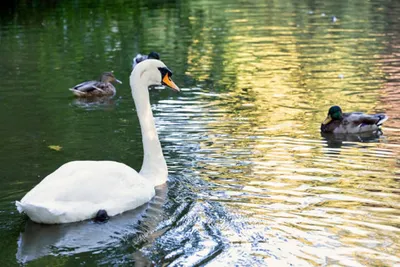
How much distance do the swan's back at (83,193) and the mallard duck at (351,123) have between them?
16.3ft

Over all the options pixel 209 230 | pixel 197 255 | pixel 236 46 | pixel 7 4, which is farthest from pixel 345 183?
pixel 7 4

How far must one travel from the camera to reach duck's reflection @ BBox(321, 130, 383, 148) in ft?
43.1

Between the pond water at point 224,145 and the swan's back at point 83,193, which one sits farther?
the swan's back at point 83,193

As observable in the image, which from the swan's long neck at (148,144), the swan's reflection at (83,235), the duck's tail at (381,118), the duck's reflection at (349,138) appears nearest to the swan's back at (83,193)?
the swan's reflection at (83,235)

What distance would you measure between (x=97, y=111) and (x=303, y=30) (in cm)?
1529

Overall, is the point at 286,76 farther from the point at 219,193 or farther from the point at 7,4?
the point at 7,4

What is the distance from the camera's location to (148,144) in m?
10.5

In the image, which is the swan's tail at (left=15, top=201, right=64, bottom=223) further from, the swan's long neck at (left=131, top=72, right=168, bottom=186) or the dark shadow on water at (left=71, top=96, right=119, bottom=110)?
the dark shadow on water at (left=71, top=96, right=119, bottom=110)

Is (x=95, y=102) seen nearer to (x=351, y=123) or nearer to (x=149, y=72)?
(x=351, y=123)

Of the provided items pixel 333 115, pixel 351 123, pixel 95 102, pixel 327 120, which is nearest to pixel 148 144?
pixel 327 120

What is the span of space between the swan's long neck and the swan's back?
75 centimetres

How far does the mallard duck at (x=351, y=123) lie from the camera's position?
13672mm

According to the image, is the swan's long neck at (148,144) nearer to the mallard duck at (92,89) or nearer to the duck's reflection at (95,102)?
the duck's reflection at (95,102)

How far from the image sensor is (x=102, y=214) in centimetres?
885
